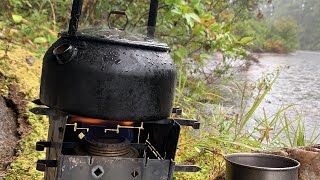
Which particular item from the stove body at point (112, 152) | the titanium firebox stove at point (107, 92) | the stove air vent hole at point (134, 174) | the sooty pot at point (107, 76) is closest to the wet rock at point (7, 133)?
the stove body at point (112, 152)

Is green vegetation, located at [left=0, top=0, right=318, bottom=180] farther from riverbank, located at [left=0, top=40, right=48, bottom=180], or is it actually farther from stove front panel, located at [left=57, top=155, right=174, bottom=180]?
stove front panel, located at [left=57, top=155, right=174, bottom=180]

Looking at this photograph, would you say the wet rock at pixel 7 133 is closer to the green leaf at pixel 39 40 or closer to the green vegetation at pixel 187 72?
the green vegetation at pixel 187 72

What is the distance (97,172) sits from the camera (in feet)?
6.53

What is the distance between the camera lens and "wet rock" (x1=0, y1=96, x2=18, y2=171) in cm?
314

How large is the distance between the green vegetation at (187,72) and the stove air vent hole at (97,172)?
1.19 m

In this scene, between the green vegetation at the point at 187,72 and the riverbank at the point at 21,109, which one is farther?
the green vegetation at the point at 187,72

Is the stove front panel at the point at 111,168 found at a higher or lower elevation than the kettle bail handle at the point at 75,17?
lower

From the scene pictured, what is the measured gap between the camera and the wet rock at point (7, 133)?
3143mm

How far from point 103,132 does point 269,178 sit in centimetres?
95

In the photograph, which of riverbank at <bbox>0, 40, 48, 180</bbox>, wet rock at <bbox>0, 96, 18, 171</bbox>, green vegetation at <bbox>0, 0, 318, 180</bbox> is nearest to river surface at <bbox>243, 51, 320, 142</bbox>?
green vegetation at <bbox>0, 0, 318, 180</bbox>

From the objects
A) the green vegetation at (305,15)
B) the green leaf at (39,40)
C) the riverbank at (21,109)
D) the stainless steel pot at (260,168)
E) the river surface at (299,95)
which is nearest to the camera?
the stainless steel pot at (260,168)

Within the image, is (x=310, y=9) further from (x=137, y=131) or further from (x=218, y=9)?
(x=137, y=131)

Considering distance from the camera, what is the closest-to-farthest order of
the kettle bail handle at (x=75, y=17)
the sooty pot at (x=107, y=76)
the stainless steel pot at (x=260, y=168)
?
the sooty pot at (x=107, y=76), the kettle bail handle at (x=75, y=17), the stainless steel pot at (x=260, y=168)

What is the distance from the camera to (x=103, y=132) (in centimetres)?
237
